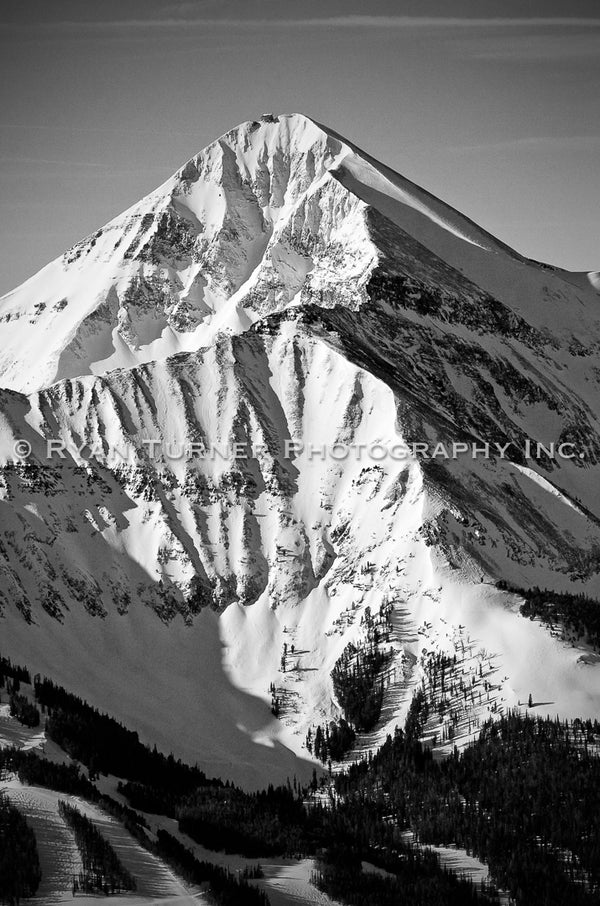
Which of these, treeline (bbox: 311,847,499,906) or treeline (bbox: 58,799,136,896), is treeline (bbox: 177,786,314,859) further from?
treeline (bbox: 58,799,136,896)

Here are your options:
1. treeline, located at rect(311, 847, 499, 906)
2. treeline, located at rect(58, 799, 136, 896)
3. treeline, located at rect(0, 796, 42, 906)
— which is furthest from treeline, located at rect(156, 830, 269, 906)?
treeline, located at rect(0, 796, 42, 906)

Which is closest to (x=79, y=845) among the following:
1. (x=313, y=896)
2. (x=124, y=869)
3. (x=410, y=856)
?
(x=124, y=869)

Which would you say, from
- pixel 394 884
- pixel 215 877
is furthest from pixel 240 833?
pixel 215 877

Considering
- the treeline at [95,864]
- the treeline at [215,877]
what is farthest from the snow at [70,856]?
the treeline at [215,877]

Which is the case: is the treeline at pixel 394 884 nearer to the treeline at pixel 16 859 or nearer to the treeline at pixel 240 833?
the treeline at pixel 240 833

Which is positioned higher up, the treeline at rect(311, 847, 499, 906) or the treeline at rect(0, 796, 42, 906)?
the treeline at rect(311, 847, 499, 906)

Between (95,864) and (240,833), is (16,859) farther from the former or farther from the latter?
(240,833)

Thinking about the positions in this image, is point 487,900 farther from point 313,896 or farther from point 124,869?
point 124,869
